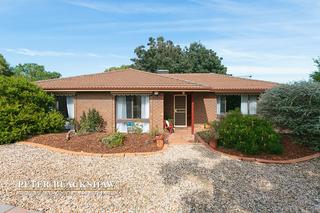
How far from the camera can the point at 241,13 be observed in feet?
39.7

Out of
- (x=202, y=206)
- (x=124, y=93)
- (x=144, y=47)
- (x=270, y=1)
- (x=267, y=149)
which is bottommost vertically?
(x=202, y=206)

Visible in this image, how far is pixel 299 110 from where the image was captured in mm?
9539

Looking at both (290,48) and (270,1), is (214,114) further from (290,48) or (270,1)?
(270,1)

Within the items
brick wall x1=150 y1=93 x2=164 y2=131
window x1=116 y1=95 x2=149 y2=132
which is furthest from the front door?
window x1=116 y1=95 x2=149 y2=132

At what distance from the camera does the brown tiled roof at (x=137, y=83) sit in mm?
13984

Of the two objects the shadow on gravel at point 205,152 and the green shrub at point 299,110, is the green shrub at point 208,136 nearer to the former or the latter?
the shadow on gravel at point 205,152

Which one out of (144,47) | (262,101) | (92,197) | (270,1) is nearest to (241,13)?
(270,1)

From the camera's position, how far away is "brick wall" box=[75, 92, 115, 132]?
47.7 feet

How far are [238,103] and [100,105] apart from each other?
931cm

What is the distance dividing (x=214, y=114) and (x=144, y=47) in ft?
92.5

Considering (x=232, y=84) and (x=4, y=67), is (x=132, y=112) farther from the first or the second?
(x=4, y=67)

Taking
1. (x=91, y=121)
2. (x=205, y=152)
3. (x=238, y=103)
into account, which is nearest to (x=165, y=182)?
(x=205, y=152)

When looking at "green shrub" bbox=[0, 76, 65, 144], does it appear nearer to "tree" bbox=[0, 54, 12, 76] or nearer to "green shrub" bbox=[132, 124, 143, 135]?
"green shrub" bbox=[132, 124, 143, 135]

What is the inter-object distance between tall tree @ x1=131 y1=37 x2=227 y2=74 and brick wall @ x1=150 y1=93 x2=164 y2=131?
2340 cm
